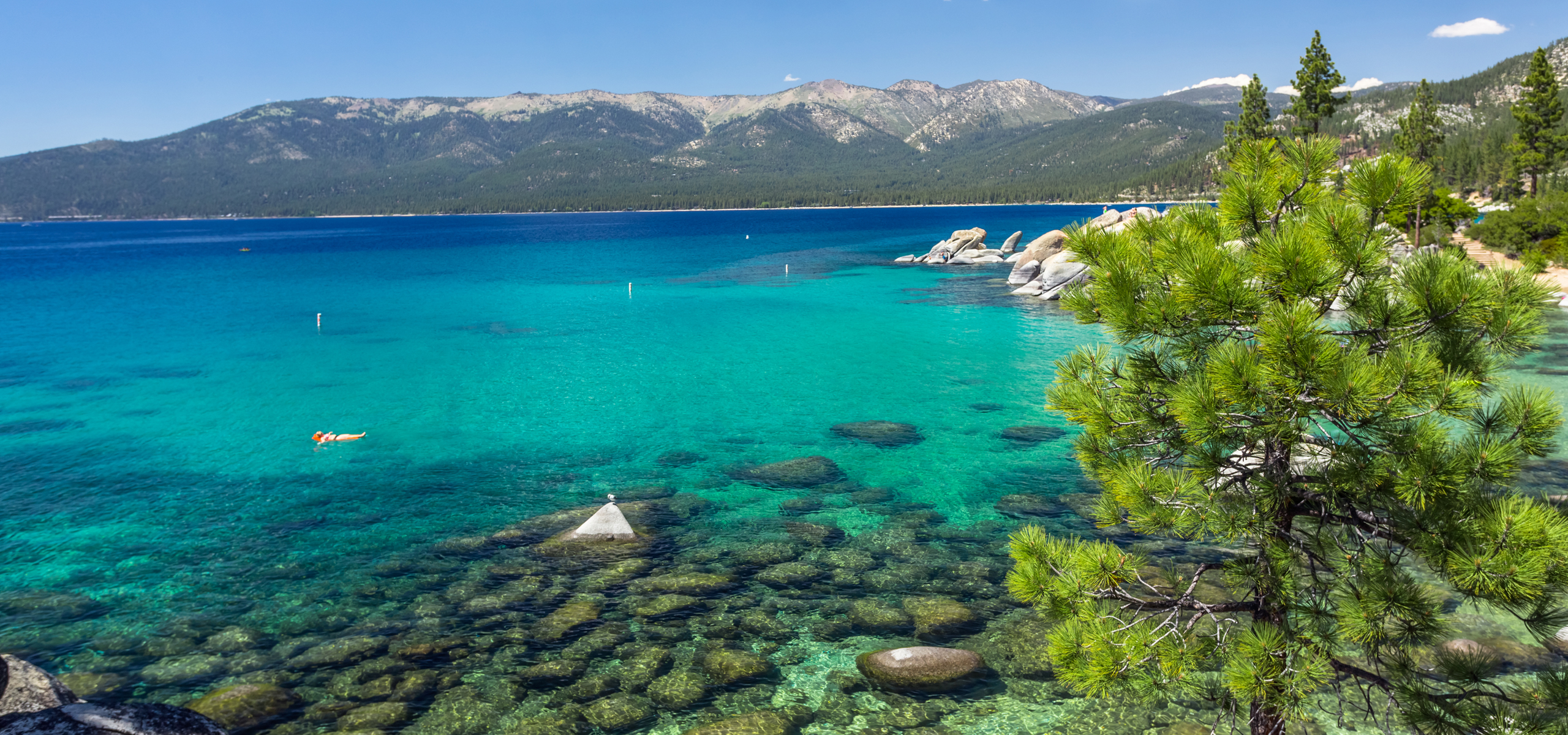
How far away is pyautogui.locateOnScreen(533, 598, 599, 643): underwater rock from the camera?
45.9ft

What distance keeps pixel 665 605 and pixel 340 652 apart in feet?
17.9

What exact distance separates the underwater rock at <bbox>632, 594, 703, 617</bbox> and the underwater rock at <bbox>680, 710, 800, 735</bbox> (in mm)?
3535

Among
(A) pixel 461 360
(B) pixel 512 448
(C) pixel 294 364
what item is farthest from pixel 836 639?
(C) pixel 294 364

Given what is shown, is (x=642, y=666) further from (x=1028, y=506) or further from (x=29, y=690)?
(x=1028, y=506)

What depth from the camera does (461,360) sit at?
138 feet

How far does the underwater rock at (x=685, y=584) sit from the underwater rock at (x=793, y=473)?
5.88 m

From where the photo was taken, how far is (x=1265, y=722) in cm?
745

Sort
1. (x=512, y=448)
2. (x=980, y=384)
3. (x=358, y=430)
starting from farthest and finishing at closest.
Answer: (x=980, y=384) < (x=358, y=430) < (x=512, y=448)

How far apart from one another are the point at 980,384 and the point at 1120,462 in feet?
86.9

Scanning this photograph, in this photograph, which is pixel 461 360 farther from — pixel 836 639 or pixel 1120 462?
pixel 1120 462

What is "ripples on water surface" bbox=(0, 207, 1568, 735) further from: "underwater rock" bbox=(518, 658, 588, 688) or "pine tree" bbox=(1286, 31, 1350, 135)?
"pine tree" bbox=(1286, 31, 1350, 135)

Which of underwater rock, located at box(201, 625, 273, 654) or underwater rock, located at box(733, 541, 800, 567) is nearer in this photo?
underwater rock, located at box(201, 625, 273, 654)

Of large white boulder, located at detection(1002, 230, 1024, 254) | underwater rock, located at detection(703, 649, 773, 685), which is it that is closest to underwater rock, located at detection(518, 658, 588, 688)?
underwater rock, located at detection(703, 649, 773, 685)

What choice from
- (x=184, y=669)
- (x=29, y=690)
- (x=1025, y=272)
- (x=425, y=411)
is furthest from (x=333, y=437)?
(x=1025, y=272)
